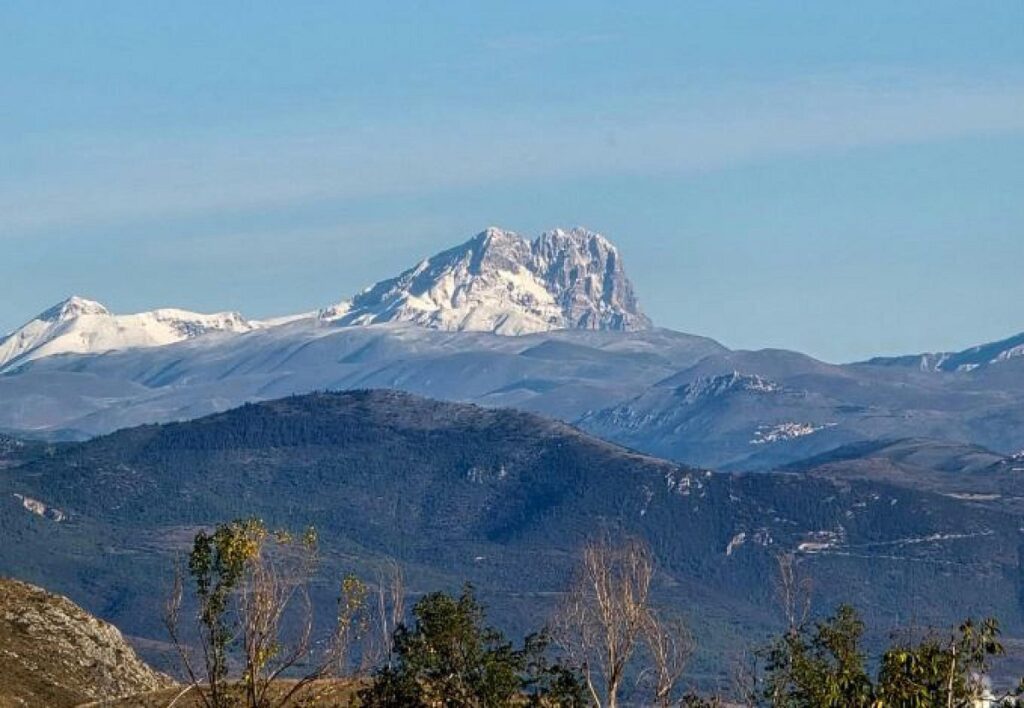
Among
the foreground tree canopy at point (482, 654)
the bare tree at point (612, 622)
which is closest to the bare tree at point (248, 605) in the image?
the foreground tree canopy at point (482, 654)

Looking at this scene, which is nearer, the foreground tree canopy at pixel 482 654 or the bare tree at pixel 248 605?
the foreground tree canopy at pixel 482 654

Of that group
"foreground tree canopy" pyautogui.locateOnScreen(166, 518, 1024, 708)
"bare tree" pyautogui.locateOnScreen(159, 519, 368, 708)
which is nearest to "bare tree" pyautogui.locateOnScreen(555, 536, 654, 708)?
"foreground tree canopy" pyautogui.locateOnScreen(166, 518, 1024, 708)

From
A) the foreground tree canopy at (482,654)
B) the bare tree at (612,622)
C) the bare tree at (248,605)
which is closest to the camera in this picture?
the foreground tree canopy at (482,654)

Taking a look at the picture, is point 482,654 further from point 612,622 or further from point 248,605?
point 248,605

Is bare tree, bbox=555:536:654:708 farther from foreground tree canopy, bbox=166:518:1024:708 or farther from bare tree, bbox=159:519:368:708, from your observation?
bare tree, bbox=159:519:368:708

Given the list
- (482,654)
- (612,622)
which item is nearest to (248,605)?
(482,654)

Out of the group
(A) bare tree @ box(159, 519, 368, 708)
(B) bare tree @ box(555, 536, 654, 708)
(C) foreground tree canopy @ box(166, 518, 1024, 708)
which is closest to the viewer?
(C) foreground tree canopy @ box(166, 518, 1024, 708)

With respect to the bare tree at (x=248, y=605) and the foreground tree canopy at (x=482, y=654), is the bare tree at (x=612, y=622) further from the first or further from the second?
the bare tree at (x=248, y=605)

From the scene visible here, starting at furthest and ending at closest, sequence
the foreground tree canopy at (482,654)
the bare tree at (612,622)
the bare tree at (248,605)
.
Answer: the bare tree at (612,622), the bare tree at (248,605), the foreground tree canopy at (482,654)

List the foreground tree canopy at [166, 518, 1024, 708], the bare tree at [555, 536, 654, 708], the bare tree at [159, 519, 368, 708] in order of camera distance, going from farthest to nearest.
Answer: the bare tree at [555, 536, 654, 708]
the bare tree at [159, 519, 368, 708]
the foreground tree canopy at [166, 518, 1024, 708]

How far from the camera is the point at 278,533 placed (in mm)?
156250

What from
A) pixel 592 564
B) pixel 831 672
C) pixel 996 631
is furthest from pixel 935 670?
pixel 592 564

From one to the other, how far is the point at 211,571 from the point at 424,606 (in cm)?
2439

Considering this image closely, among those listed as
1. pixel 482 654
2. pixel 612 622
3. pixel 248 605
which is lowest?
pixel 482 654
